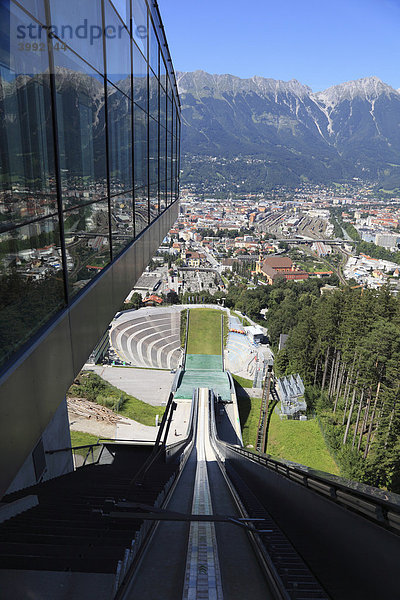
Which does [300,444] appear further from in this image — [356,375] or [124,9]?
[124,9]

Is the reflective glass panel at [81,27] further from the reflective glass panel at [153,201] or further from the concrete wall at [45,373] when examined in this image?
the reflective glass panel at [153,201]

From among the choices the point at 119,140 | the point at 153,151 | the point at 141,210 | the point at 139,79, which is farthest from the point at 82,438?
the point at 139,79

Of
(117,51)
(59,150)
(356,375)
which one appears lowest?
(356,375)

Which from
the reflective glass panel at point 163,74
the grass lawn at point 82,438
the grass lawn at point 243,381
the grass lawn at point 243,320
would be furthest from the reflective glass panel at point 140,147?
the grass lawn at point 243,320

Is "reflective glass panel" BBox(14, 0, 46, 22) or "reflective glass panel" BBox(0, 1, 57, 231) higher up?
"reflective glass panel" BBox(14, 0, 46, 22)

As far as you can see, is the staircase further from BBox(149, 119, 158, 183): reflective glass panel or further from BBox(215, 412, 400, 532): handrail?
BBox(149, 119, 158, 183): reflective glass panel

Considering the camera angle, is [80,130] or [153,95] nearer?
[80,130]

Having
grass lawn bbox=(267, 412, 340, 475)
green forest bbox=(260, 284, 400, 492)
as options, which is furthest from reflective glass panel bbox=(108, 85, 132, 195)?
grass lawn bbox=(267, 412, 340, 475)
